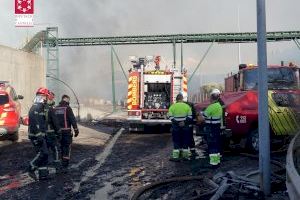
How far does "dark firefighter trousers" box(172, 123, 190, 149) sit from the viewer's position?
11.4m

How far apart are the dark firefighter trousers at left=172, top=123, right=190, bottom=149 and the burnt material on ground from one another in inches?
19.3

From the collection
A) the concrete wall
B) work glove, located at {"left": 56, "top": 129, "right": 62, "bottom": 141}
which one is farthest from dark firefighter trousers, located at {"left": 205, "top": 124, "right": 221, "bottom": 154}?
the concrete wall

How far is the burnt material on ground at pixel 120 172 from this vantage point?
7.71 metres

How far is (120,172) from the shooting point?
32.4 feet

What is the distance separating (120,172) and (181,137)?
7.27 feet

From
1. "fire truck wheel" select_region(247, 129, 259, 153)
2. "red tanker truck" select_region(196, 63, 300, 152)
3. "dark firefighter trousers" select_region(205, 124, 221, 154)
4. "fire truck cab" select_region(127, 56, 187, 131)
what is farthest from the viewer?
"fire truck cab" select_region(127, 56, 187, 131)

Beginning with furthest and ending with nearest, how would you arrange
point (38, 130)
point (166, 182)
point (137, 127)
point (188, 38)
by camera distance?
point (188, 38) → point (137, 127) → point (38, 130) → point (166, 182)

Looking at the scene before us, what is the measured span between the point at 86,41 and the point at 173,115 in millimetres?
24036

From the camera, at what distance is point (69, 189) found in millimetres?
8211

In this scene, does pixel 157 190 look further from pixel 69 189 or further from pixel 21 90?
pixel 21 90

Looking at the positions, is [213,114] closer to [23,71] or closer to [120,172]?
[120,172]

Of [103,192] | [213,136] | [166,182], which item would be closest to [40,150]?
[103,192]

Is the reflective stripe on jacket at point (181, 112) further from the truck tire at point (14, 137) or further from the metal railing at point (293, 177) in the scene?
the truck tire at point (14, 137)

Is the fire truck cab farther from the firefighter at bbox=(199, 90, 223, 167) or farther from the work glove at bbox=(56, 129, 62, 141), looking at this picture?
the firefighter at bbox=(199, 90, 223, 167)
